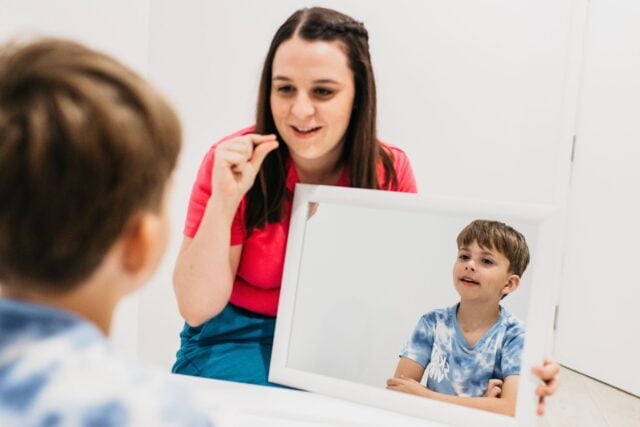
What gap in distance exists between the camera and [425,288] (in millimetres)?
743

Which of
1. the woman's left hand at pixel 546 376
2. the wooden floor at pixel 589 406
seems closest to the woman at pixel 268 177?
the woman's left hand at pixel 546 376

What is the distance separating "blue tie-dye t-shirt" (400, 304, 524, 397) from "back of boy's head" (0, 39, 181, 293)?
0.47 m

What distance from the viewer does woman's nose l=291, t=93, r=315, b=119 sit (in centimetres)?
78

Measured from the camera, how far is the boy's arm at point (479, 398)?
0.68 metres

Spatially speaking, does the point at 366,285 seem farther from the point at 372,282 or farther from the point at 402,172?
the point at 402,172

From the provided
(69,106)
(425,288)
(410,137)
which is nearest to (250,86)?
(410,137)

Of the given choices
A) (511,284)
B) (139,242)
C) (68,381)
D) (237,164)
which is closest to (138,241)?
(139,242)

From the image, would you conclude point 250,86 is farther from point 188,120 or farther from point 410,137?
point 410,137

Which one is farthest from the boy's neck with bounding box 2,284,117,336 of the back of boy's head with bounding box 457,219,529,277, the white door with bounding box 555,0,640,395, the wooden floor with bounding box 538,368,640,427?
the white door with bounding box 555,0,640,395

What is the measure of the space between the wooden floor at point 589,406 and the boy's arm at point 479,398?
1039 millimetres

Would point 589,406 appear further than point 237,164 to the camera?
Yes

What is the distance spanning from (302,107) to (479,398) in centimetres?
46

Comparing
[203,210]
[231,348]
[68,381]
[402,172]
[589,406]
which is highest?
[402,172]

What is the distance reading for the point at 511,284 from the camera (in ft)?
2.31
